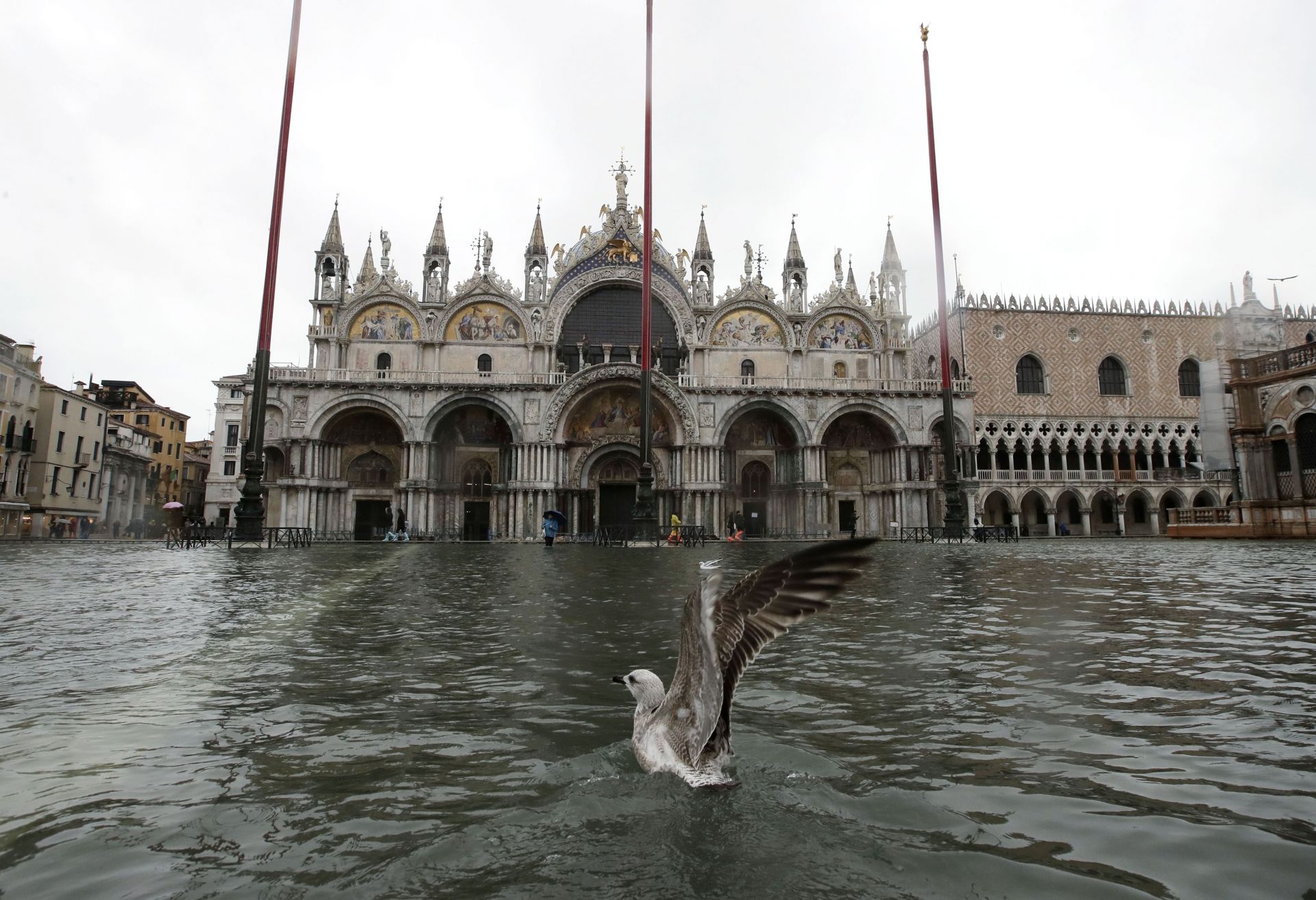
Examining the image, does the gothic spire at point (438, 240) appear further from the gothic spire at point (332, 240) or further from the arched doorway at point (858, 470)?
the arched doorway at point (858, 470)

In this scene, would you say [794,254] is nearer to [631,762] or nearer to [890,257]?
[890,257]

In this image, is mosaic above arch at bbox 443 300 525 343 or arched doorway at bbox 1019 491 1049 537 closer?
mosaic above arch at bbox 443 300 525 343

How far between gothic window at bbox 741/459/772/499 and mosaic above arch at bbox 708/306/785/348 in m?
5.73

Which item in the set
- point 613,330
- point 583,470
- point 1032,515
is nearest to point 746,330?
point 613,330

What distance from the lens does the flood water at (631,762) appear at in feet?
6.11

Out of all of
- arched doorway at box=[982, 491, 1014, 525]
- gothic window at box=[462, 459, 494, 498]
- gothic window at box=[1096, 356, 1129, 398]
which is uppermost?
gothic window at box=[1096, 356, 1129, 398]

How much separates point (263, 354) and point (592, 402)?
16633mm

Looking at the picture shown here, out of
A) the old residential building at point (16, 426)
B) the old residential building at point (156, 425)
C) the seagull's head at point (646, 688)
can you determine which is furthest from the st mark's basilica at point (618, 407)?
the seagull's head at point (646, 688)

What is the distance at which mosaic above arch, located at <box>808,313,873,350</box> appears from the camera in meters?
36.8

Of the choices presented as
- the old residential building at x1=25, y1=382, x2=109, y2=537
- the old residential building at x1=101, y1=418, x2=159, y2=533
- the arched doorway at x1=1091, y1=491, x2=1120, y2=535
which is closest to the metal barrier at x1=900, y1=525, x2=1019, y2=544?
the arched doorway at x1=1091, y1=491, x2=1120, y2=535

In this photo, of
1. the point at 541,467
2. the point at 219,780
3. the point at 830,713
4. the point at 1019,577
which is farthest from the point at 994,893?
the point at 541,467

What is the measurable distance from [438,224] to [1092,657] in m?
36.7

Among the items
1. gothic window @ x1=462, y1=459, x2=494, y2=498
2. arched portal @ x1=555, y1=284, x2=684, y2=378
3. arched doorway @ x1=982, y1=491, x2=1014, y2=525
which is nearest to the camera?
gothic window @ x1=462, y1=459, x2=494, y2=498

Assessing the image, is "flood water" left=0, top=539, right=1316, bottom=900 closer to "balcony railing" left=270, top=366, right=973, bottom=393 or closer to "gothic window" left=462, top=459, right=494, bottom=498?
"balcony railing" left=270, top=366, right=973, bottom=393
